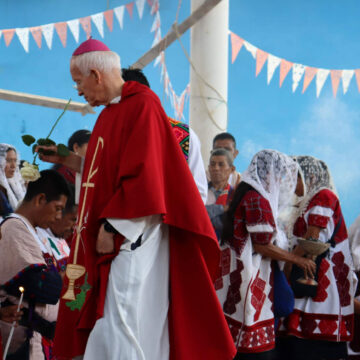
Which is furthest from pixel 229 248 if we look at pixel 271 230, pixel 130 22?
pixel 130 22

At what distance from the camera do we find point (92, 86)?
2457 millimetres

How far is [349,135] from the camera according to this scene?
8.94 m

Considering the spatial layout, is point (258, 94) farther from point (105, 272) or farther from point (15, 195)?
point (105, 272)

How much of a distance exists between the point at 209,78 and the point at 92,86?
420 centimetres

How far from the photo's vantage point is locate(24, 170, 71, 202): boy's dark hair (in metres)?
2.81

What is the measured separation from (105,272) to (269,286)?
67.3 inches

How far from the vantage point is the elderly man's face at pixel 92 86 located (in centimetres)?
246

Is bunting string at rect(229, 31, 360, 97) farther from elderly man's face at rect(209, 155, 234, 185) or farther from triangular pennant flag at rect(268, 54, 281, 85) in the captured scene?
elderly man's face at rect(209, 155, 234, 185)

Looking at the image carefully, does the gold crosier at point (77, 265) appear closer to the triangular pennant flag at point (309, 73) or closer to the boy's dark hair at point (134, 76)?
the boy's dark hair at point (134, 76)

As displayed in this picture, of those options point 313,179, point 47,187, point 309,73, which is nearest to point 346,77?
point 309,73

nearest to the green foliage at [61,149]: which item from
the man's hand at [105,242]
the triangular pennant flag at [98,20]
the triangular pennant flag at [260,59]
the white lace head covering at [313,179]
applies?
the man's hand at [105,242]

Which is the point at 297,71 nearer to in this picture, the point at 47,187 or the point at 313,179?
the point at 313,179

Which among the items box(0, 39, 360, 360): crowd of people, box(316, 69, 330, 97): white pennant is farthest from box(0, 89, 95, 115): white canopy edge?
box(0, 39, 360, 360): crowd of people

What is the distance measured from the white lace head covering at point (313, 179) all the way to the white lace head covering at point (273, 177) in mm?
212
